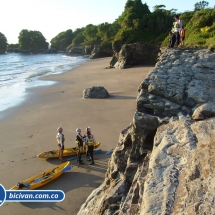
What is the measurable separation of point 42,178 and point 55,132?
14.0 feet

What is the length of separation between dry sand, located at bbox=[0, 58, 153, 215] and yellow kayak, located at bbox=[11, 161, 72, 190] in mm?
201

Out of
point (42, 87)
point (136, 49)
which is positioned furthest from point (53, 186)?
point (136, 49)

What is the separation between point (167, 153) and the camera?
422 centimetres

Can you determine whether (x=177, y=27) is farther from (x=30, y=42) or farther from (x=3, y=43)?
(x=3, y=43)

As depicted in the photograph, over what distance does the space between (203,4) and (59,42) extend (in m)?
72.5

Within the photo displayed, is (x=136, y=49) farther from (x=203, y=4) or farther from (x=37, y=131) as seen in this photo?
(x=203, y=4)

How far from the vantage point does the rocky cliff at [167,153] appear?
3359 mm

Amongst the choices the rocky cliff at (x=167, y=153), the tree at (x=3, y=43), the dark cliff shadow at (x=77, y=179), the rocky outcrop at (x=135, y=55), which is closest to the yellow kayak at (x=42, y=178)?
the dark cliff shadow at (x=77, y=179)

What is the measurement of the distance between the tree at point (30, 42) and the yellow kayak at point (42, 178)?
115299 mm

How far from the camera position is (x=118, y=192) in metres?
4.77

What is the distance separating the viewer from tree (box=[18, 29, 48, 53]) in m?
118

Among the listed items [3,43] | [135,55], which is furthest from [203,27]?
[3,43]

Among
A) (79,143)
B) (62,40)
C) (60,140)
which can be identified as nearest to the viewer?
(79,143)

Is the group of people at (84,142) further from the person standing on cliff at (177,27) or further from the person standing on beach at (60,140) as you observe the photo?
the person standing on cliff at (177,27)
